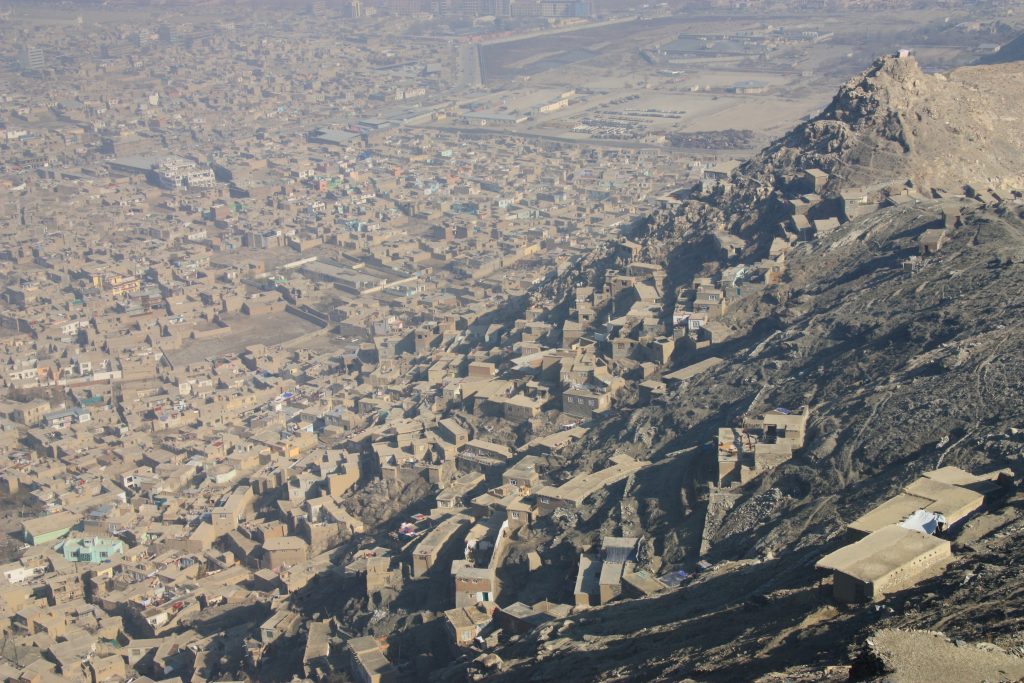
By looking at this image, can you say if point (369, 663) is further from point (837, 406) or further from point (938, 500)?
point (837, 406)

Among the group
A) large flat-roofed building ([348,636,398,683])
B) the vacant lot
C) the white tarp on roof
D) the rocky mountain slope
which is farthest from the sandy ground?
the vacant lot

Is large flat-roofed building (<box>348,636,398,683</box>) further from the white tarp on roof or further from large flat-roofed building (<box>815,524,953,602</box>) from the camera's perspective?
the white tarp on roof

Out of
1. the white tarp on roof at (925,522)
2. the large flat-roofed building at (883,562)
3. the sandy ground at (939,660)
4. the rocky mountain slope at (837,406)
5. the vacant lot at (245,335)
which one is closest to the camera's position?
the sandy ground at (939,660)

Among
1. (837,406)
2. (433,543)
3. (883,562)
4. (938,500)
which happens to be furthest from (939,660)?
(433,543)

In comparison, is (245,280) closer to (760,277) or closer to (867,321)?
(760,277)

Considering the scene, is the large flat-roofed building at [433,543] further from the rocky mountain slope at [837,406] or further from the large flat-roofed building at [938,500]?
the large flat-roofed building at [938,500]

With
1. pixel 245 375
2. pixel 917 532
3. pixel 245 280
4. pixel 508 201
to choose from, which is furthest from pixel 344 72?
pixel 917 532

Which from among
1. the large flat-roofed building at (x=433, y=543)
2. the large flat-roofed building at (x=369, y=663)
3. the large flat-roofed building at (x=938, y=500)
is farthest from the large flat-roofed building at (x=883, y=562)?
the large flat-roofed building at (x=433, y=543)
